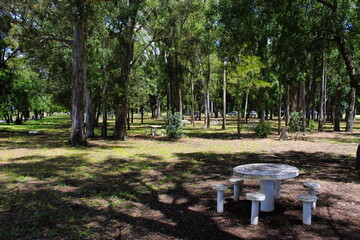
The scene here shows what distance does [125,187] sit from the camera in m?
7.21

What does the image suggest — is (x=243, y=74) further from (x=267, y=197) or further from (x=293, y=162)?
(x=267, y=197)

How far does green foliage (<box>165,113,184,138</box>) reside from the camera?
769 inches

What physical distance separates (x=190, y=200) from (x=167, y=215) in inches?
39.8

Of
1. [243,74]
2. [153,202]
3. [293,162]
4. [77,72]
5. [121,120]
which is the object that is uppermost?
[243,74]

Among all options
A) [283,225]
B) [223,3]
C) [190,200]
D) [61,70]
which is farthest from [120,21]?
[283,225]

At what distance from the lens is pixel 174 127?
64.1ft

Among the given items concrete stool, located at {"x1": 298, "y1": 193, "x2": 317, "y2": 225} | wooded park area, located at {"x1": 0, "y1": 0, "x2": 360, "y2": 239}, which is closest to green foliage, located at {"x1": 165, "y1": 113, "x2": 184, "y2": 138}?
wooded park area, located at {"x1": 0, "y1": 0, "x2": 360, "y2": 239}

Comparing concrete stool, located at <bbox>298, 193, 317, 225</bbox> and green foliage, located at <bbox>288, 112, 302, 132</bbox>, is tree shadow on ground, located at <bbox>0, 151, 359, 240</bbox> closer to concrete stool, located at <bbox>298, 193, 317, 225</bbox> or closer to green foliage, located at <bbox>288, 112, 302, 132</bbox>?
concrete stool, located at <bbox>298, 193, 317, 225</bbox>

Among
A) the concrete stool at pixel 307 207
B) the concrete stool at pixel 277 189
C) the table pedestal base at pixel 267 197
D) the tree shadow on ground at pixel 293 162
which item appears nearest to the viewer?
the concrete stool at pixel 307 207

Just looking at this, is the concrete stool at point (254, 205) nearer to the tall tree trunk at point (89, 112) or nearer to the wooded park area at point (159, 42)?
the wooded park area at point (159, 42)

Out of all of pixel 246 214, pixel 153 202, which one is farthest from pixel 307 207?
pixel 153 202

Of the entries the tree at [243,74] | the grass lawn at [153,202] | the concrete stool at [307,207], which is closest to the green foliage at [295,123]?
the tree at [243,74]

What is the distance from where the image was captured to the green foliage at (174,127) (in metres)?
19.5

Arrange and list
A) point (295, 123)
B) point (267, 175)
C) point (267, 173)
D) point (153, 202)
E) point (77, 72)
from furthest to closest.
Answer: point (295, 123)
point (77, 72)
point (153, 202)
point (267, 173)
point (267, 175)
